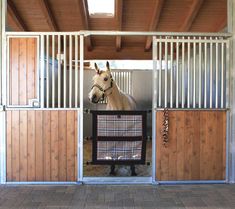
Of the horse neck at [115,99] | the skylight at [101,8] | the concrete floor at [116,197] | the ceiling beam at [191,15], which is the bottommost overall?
the concrete floor at [116,197]

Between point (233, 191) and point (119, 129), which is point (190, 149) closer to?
point (233, 191)

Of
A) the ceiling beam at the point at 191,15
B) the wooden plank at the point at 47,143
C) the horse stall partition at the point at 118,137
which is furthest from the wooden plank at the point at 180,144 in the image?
the ceiling beam at the point at 191,15

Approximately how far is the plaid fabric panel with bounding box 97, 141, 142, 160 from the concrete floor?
413 mm

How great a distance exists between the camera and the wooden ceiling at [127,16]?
6328 mm

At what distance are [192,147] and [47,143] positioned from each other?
190cm

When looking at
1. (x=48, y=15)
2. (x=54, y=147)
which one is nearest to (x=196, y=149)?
(x=54, y=147)

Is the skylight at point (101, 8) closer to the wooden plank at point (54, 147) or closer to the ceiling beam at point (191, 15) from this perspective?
the ceiling beam at point (191, 15)

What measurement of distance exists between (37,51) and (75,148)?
135 cm

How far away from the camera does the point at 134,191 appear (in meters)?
3.80

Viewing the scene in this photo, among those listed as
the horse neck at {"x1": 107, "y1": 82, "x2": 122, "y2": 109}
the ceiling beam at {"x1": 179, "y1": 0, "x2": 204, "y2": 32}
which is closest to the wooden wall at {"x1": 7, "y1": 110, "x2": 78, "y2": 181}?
the horse neck at {"x1": 107, "y1": 82, "x2": 122, "y2": 109}

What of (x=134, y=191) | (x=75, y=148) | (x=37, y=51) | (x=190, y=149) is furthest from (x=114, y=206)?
(x=37, y=51)

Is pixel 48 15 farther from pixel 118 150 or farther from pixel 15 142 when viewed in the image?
pixel 118 150

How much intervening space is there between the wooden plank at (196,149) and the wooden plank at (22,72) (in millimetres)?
2234

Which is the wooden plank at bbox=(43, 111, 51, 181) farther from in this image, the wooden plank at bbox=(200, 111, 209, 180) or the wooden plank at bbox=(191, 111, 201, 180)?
the wooden plank at bbox=(200, 111, 209, 180)
